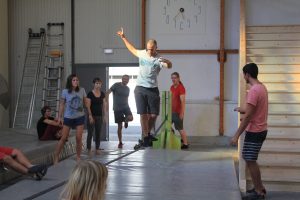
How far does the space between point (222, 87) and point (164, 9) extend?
2461 millimetres

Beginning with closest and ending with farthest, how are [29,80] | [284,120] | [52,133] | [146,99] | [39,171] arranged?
[39,171], [146,99], [284,120], [52,133], [29,80]

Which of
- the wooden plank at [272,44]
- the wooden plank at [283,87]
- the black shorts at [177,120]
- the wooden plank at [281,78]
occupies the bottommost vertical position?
the black shorts at [177,120]

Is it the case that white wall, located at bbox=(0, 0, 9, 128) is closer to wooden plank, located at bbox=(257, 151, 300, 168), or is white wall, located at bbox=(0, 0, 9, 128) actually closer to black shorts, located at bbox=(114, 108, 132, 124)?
black shorts, located at bbox=(114, 108, 132, 124)

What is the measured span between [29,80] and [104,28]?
2.55m

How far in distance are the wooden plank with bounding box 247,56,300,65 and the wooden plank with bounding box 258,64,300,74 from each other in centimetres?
10

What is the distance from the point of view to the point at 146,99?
600cm

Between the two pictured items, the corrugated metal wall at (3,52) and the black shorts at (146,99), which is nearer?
the black shorts at (146,99)

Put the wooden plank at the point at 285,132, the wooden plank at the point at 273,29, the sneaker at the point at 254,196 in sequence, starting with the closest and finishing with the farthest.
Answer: the sneaker at the point at 254,196, the wooden plank at the point at 285,132, the wooden plank at the point at 273,29

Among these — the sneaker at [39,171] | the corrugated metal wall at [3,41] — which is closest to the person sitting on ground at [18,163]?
the sneaker at [39,171]

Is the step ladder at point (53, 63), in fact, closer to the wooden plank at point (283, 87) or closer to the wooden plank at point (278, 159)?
the wooden plank at point (283, 87)

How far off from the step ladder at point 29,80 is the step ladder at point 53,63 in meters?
0.20

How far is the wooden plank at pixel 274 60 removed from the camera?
329 inches

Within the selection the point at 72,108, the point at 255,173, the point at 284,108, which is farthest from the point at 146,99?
the point at 284,108

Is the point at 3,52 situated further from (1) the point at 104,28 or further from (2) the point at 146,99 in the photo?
(2) the point at 146,99
